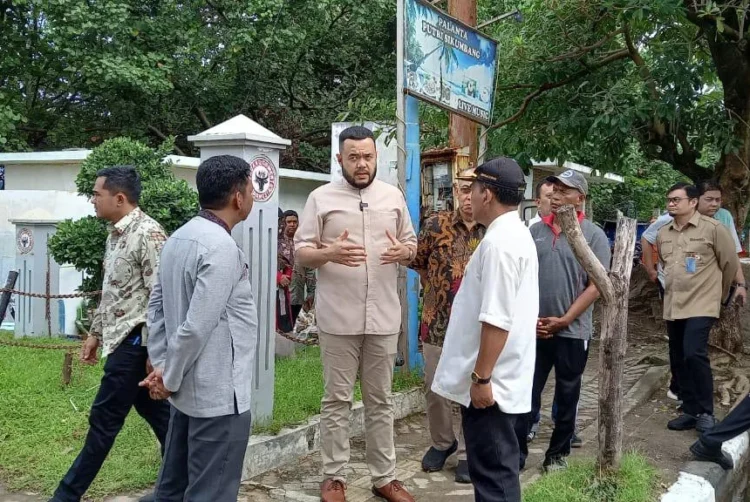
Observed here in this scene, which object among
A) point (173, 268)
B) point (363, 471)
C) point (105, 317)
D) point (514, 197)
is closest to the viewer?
point (173, 268)

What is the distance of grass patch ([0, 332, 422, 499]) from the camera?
4.08 meters

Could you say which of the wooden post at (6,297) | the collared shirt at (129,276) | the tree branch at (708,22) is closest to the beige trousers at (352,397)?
the collared shirt at (129,276)

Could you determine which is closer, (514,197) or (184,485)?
(184,485)

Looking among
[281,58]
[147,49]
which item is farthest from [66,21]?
[281,58]

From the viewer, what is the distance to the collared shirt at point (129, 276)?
347 cm

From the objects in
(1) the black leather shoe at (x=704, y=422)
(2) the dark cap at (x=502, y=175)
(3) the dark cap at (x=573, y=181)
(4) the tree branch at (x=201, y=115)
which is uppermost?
(4) the tree branch at (x=201, y=115)

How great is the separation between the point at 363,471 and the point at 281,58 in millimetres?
11180

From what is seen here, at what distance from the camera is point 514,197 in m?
3.04

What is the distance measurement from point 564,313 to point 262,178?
81.1 inches

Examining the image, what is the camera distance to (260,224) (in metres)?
4.33

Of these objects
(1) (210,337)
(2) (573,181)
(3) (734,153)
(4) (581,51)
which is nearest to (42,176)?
(4) (581,51)

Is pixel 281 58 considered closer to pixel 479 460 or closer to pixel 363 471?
pixel 363 471

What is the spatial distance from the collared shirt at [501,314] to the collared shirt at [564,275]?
1.35 meters

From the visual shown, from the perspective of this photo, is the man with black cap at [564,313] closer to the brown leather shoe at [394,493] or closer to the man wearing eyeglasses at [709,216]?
the brown leather shoe at [394,493]
